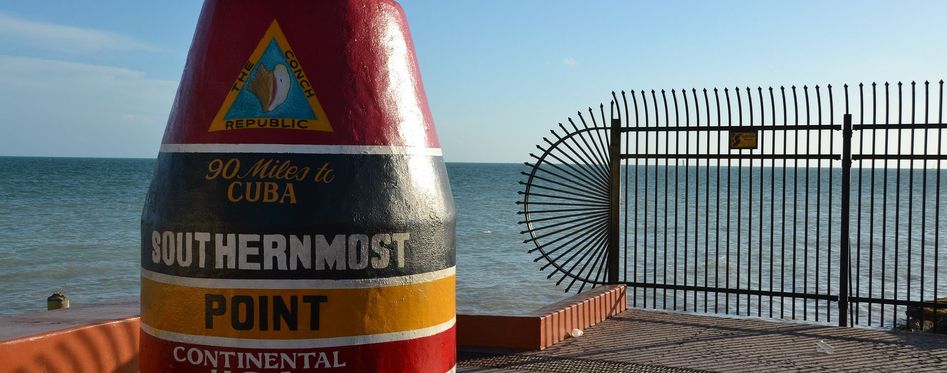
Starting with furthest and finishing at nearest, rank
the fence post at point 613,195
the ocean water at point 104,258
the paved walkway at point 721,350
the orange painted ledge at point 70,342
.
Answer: the ocean water at point 104,258, the fence post at point 613,195, the paved walkway at point 721,350, the orange painted ledge at point 70,342

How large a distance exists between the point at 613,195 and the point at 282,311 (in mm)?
7067

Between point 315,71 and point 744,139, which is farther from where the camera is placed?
point 744,139

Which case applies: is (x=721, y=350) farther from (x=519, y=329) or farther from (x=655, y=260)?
(x=655, y=260)

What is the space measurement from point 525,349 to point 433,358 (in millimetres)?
4657

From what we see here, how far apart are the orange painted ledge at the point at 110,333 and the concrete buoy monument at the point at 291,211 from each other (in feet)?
7.66

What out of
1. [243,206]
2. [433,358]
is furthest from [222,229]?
[433,358]

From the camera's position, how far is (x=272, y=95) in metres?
3.05

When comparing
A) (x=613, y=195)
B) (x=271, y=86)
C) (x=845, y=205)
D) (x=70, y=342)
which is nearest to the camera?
(x=271, y=86)

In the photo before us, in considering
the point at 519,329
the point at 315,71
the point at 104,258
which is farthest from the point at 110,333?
the point at 104,258

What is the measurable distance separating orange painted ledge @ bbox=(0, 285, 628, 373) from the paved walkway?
0.17 m

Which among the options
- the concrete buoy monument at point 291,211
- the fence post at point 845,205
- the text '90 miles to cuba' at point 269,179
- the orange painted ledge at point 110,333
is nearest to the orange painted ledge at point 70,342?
the orange painted ledge at point 110,333

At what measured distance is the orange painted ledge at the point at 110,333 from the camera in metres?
5.21

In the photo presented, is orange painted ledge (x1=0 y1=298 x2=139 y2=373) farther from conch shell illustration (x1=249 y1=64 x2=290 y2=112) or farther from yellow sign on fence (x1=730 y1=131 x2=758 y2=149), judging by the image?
yellow sign on fence (x1=730 y1=131 x2=758 y2=149)

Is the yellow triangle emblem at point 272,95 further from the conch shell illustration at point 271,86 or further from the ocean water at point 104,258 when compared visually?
the ocean water at point 104,258
